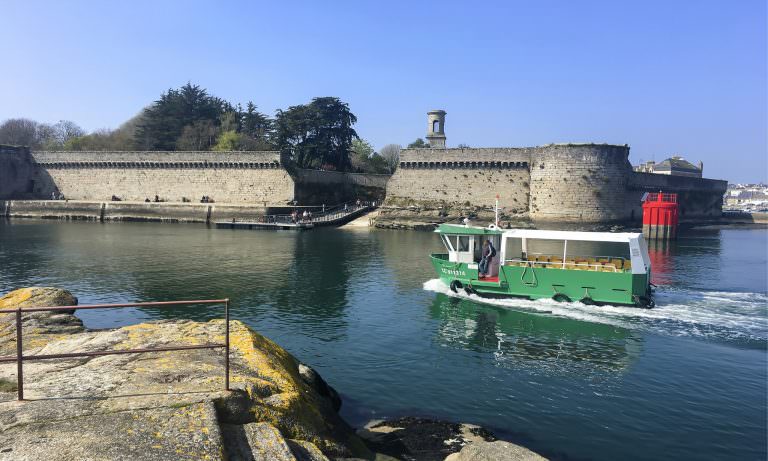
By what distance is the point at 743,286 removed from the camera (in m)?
23.7

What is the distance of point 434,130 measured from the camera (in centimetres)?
6712

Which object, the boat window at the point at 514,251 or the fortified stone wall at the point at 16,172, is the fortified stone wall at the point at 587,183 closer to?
the boat window at the point at 514,251

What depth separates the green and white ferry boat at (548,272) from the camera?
18.9 meters

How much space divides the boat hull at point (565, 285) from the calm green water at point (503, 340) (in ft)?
1.71

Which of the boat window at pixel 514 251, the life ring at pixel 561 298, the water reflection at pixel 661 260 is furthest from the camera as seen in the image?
the boat window at pixel 514 251

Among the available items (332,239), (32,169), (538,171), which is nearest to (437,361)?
(332,239)

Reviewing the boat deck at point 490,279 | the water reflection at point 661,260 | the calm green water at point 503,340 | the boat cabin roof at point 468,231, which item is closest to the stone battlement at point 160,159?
the calm green water at point 503,340

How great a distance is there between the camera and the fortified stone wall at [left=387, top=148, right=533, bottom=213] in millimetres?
57062

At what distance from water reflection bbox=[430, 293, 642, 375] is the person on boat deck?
2.32m

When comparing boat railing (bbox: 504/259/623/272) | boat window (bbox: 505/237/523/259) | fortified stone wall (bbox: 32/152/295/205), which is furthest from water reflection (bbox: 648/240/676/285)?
fortified stone wall (bbox: 32/152/295/205)

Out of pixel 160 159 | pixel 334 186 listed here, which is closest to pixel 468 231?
Result: pixel 334 186

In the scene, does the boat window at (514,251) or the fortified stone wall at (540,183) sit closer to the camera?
the boat window at (514,251)

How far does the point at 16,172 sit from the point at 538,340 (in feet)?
251

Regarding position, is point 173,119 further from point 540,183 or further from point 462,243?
point 462,243
